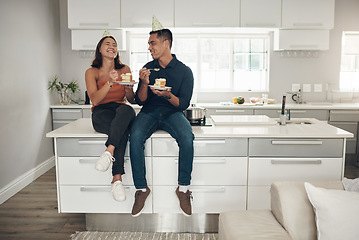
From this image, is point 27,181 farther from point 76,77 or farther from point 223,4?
point 223,4

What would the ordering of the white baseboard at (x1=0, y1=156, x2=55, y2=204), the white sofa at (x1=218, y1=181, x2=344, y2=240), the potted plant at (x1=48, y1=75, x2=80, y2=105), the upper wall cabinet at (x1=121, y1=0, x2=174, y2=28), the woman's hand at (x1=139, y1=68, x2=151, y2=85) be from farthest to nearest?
the potted plant at (x1=48, y1=75, x2=80, y2=105) < the upper wall cabinet at (x1=121, y1=0, x2=174, y2=28) < the white baseboard at (x1=0, y1=156, x2=55, y2=204) < the woman's hand at (x1=139, y1=68, x2=151, y2=85) < the white sofa at (x1=218, y1=181, x2=344, y2=240)

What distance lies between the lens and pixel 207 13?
4.52 meters

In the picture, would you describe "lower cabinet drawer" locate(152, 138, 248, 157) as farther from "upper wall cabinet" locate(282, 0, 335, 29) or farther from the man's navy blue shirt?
"upper wall cabinet" locate(282, 0, 335, 29)

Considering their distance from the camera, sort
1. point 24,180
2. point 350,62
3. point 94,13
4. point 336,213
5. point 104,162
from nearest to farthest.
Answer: point 336,213, point 104,162, point 24,180, point 94,13, point 350,62

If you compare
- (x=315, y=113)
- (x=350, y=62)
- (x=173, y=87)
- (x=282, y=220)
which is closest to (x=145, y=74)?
(x=173, y=87)

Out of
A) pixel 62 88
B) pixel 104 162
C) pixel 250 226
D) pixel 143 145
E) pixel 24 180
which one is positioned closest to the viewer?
pixel 250 226

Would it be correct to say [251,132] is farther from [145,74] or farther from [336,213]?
[336,213]

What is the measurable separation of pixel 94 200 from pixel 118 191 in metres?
0.31

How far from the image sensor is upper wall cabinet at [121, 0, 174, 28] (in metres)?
4.49

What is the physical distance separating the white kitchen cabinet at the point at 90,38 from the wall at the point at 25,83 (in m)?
0.43

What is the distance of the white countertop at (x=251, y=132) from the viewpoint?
2.48 meters

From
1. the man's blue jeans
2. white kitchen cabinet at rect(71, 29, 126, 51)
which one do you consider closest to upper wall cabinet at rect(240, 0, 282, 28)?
white kitchen cabinet at rect(71, 29, 126, 51)

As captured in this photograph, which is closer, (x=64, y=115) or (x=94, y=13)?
(x=94, y=13)

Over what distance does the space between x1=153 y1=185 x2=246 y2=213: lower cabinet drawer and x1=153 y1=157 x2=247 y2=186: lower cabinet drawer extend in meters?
0.05
